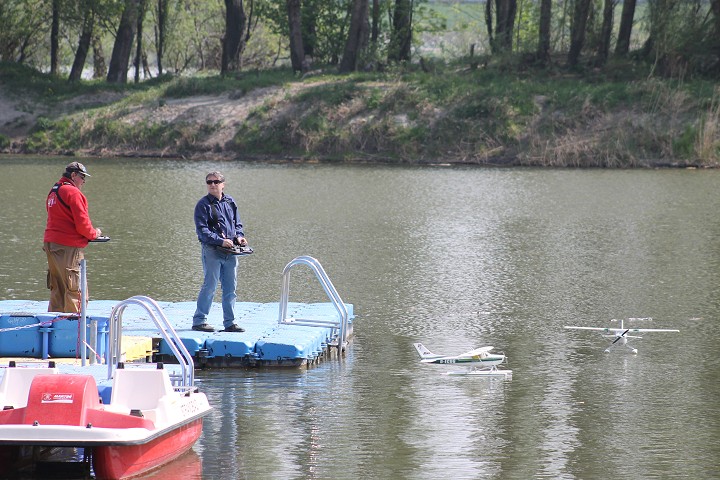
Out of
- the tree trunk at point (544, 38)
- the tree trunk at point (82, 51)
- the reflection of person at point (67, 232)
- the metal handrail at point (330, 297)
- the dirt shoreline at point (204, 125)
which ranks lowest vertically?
the metal handrail at point (330, 297)

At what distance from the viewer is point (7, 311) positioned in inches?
529

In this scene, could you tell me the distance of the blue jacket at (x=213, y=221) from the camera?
42.2ft

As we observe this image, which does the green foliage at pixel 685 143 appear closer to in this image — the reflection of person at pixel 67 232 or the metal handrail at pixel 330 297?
the metal handrail at pixel 330 297

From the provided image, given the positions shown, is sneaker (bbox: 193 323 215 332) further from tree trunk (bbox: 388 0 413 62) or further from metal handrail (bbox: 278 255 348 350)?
tree trunk (bbox: 388 0 413 62)

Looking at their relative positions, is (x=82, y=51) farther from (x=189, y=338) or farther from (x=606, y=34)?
(x=189, y=338)

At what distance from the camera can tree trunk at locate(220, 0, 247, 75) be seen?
50688 mm

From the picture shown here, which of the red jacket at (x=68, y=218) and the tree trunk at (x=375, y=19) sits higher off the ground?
the tree trunk at (x=375, y=19)

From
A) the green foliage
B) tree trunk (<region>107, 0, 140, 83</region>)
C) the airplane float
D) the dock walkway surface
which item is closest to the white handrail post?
the dock walkway surface

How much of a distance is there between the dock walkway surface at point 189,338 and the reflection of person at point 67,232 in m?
0.39

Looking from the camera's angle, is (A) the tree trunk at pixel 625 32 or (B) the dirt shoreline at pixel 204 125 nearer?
(B) the dirt shoreline at pixel 204 125

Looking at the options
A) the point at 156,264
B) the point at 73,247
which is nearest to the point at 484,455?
the point at 73,247

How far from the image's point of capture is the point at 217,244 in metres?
12.8

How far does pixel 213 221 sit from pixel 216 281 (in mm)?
617

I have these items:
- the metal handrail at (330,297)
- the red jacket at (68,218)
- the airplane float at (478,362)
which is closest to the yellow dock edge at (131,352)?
the red jacket at (68,218)
